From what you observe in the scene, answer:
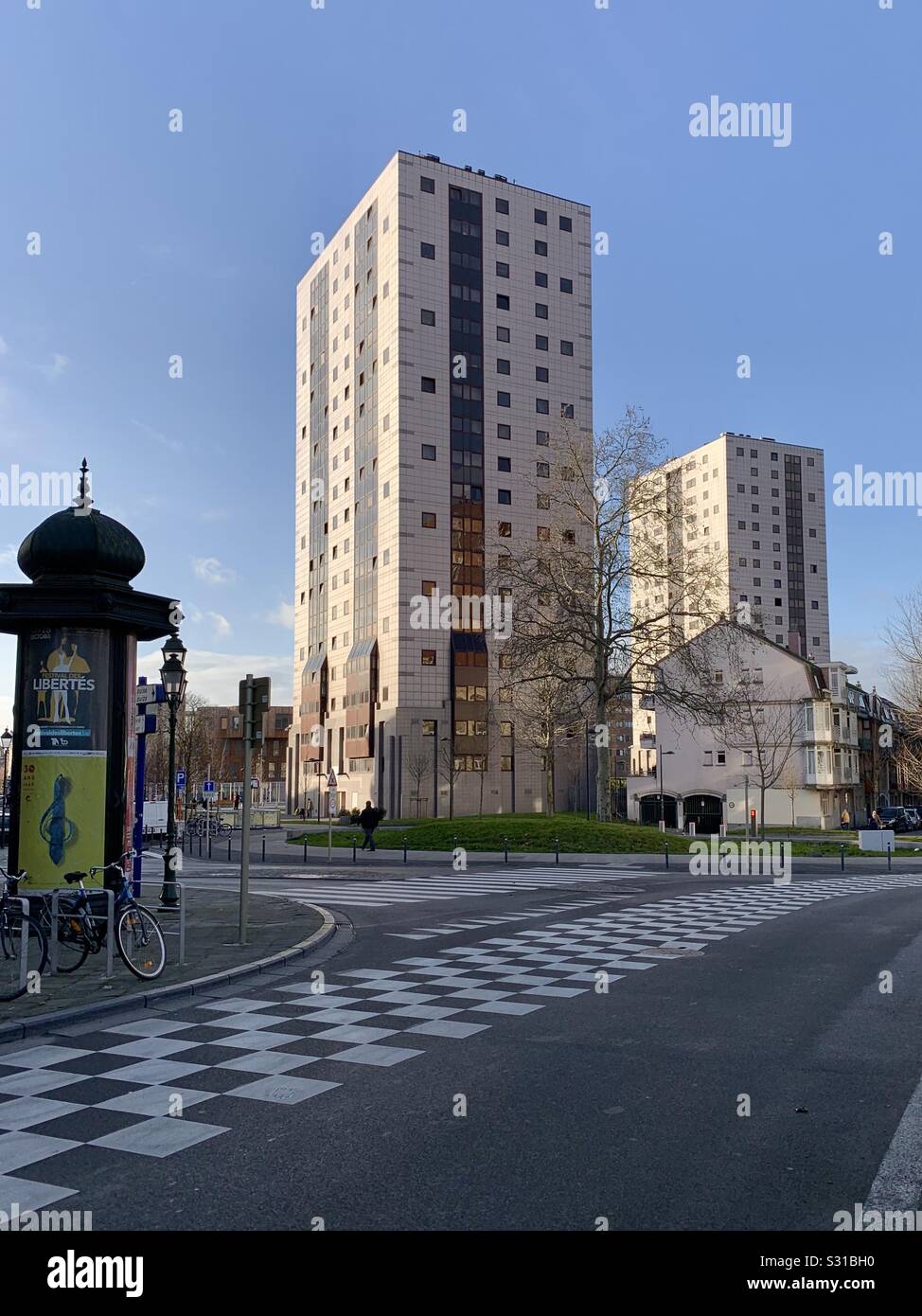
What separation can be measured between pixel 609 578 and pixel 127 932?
28.7 metres

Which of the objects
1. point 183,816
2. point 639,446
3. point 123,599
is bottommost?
point 183,816

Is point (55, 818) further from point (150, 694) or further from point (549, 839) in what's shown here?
point (549, 839)

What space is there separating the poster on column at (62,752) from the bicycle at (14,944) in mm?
659

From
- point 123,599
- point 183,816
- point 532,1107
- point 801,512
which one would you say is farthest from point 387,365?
point 801,512

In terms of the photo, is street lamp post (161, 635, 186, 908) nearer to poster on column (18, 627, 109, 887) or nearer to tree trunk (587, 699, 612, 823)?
poster on column (18, 627, 109, 887)

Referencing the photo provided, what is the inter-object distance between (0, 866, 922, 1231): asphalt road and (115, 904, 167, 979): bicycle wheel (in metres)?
0.85

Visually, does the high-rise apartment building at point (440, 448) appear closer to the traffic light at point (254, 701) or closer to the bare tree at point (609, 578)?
the bare tree at point (609, 578)

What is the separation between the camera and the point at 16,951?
37.9 feet

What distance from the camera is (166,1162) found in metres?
5.27

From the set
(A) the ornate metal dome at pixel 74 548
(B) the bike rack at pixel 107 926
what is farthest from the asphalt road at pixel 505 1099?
(A) the ornate metal dome at pixel 74 548

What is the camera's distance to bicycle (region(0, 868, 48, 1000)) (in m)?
9.87
